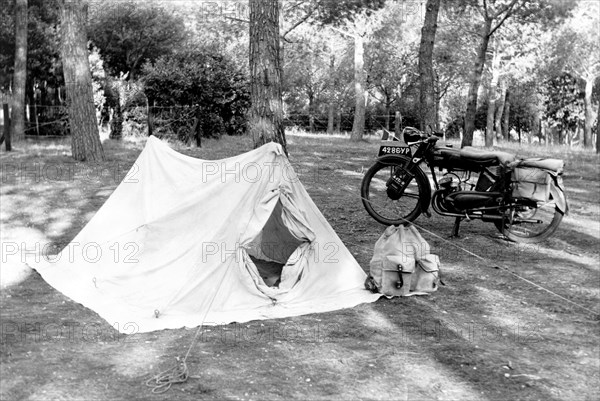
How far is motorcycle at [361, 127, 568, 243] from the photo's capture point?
298 inches

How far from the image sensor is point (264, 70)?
8.15 meters

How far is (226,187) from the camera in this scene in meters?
6.36

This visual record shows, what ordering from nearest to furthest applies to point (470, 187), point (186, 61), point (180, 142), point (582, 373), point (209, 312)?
point (582, 373)
point (209, 312)
point (470, 187)
point (180, 142)
point (186, 61)

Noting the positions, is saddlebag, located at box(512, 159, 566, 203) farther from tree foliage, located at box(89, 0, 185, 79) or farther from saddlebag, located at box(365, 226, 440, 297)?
tree foliage, located at box(89, 0, 185, 79)

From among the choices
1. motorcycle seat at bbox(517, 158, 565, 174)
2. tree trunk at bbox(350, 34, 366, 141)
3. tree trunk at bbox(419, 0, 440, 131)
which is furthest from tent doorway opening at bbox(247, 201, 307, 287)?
tree trunk at bbox(350, 34, 366, 141)

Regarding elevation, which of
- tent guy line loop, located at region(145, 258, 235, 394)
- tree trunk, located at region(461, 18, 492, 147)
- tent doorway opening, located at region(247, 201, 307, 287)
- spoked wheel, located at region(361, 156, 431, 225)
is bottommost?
tent guy line loop, located at region(145, 258, 235, 394)

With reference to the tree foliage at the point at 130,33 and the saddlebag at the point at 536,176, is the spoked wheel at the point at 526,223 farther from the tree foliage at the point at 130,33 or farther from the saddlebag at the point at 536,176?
the tree foliage at the point at 130,33

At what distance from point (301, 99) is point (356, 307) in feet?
152

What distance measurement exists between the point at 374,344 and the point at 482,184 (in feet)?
11.6

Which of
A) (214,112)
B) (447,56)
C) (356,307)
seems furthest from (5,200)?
(447,56)

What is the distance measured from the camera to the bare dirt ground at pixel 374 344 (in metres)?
4.18

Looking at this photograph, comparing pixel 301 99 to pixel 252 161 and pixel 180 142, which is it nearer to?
pixel 180 142

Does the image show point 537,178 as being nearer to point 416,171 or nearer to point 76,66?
point 416,171

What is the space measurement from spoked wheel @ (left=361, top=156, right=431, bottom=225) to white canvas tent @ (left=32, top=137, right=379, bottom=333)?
165 centimetres
